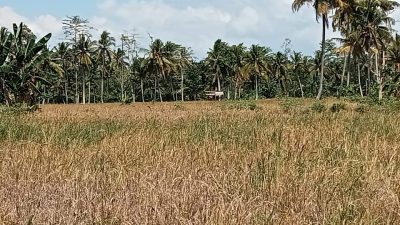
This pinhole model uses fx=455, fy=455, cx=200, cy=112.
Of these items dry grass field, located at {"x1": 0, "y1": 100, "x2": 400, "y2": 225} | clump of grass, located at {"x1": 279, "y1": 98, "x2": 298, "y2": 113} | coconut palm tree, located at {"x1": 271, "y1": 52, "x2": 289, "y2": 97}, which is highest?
coconut palm tree, located at {"x1": 271, "y1": 52, "x2": 289, "y2": 97}

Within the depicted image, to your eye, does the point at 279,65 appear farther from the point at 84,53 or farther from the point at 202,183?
the point at 202,183

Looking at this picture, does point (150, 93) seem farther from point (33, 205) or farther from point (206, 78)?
point (33, 205)

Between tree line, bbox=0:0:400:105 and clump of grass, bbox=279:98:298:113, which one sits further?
tree line, bbox=0:0:400:105

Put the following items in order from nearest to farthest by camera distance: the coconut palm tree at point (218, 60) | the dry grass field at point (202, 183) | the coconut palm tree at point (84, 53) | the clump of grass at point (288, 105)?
1. the dry grass field at point (202, 183)
2. the clump of grass at point (288, 105)
3. the coconut palm tree at point (84, 53)
4. the coconut palm tree at point (218, 60)

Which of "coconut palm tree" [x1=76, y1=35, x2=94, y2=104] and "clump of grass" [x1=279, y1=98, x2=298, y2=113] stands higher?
"coconut palm tree" [x1=76, y1=35, x2=94, y2=104]

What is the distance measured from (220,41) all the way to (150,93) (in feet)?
62.0

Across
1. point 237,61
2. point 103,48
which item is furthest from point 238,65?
point 103,48

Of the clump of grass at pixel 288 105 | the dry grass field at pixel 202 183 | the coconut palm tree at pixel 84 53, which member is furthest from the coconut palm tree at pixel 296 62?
the dry grass field at pixel 202 183

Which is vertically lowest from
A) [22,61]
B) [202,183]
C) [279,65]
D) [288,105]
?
[202,183]

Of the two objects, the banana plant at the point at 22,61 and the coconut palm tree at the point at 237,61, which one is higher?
the coconut palm tree at the point at 237,61

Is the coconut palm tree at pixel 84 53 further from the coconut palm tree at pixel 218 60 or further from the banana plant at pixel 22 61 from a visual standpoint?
the banana plant at pixel 22 61

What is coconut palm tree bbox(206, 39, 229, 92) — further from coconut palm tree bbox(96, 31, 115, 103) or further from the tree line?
coconut palm tree bbox(96, 31, 115, 103)

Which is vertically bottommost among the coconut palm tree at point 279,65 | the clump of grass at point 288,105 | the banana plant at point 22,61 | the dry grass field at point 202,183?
the dry grass field at point 202,183

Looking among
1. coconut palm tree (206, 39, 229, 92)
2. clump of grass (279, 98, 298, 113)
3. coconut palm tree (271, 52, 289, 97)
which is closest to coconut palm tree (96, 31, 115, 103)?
coconut palm tree (206, 39, 229, 92)
